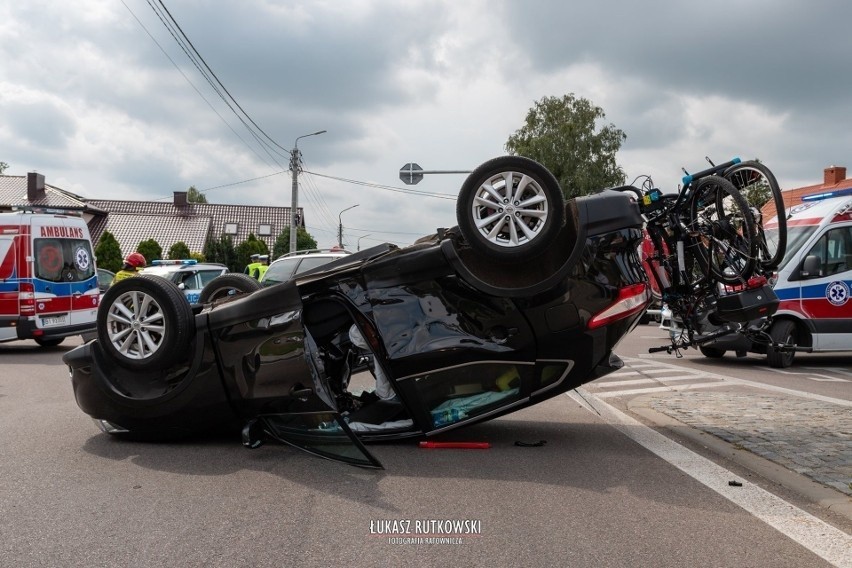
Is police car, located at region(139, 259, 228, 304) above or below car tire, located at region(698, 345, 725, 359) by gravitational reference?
above

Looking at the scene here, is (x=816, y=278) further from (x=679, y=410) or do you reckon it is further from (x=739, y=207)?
(x=739, y=207)

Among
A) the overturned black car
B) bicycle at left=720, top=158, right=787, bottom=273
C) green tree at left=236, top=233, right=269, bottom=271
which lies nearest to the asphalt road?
the overturned black car

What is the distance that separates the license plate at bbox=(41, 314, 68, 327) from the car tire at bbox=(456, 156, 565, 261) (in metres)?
11.7

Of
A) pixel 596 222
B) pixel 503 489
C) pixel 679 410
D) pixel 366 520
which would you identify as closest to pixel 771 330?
pixel 679 410

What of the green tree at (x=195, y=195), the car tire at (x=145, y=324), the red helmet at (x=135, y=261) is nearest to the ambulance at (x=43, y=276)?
the red helmet at (x=135, y=261)

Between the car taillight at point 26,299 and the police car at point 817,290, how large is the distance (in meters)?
12.3

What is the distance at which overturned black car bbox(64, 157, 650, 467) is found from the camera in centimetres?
561

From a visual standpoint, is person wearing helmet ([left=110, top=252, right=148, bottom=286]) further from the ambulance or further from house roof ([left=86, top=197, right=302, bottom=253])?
house roof ([left=86, top=197, right=302, bottom=253])

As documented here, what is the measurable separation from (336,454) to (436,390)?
901 mm

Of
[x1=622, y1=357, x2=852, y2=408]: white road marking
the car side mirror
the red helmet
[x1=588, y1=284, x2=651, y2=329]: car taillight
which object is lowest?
[x1=622, y1=357, x2=852, y2=408]: white road marking

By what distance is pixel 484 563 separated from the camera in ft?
12.1

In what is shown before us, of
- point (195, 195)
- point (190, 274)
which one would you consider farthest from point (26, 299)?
point (195, 195)

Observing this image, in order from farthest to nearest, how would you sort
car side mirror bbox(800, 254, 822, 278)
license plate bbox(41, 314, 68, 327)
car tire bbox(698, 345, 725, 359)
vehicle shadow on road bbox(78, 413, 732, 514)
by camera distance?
license plate bbox(41, 314, 68, 327) → car tire bbox(698, 345, 725, 359) → car side mirror bbox(800, 254, 822, 278) → vehicle shadow on road bbox(78, 413, 732, 514)

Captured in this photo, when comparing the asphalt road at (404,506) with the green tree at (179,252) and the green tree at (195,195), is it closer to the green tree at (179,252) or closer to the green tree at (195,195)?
the green tree at (179,252)
